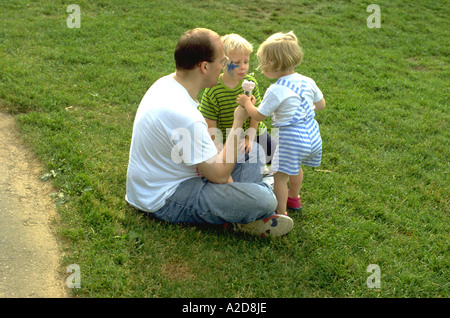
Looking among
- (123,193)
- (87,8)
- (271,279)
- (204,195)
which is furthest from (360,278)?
(87,8)

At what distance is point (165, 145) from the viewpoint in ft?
9.65

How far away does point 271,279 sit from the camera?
2.80m

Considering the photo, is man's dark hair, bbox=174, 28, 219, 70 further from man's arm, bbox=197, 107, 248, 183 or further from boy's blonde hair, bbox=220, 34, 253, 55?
man's arm, bbox=197, 107, 248, 183

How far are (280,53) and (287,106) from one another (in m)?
0.37

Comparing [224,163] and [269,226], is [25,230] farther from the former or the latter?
[269,226]

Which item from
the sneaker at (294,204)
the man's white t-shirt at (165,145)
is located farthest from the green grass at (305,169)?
the man's white t-shirt at (165,145)

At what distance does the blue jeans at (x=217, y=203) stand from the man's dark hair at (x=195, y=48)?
81 centimetres

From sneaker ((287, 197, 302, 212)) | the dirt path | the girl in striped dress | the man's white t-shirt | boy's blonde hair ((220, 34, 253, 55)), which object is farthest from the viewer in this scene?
sneaker ((287, 197, 302, 212))

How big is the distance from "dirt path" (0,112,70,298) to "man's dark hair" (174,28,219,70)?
1.49m

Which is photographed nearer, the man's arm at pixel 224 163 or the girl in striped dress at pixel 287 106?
the man's arm at pixel 224 163

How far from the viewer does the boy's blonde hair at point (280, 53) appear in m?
3.09

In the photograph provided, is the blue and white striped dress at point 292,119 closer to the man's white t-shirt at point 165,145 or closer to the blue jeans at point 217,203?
the blue jeans at point 217,203

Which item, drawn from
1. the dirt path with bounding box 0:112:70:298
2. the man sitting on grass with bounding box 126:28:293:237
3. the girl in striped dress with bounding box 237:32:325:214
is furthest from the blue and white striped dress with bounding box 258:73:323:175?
the dirt path with bounding box 0:112:70:298

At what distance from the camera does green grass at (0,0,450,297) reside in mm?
2850
